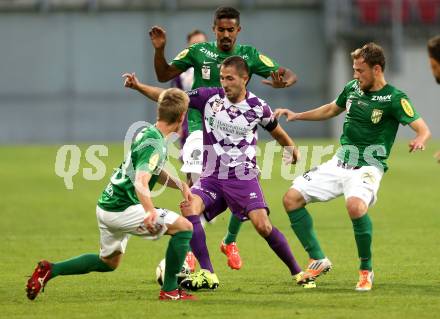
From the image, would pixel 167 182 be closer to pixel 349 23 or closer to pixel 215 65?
pixel 215 65

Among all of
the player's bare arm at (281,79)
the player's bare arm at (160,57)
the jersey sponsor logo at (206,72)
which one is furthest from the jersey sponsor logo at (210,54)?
the player's bare arm at (281,79)

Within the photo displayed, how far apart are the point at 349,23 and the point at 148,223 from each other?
2898 centimetres

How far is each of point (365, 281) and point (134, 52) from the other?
2851cm

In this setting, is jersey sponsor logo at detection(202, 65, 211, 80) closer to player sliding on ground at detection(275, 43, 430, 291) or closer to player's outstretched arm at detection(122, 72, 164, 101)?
player's outstretched arm at detection(122, 72, 164, 101)

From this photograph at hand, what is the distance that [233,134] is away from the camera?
9781mm

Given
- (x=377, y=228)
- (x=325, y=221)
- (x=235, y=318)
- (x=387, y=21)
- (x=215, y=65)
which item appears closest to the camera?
(x=235, y=318)

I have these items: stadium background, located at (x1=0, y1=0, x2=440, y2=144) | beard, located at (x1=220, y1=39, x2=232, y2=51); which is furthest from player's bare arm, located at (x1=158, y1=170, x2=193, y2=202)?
stadium background, located at (x1=0, y1=0, x2=440, y2=144)

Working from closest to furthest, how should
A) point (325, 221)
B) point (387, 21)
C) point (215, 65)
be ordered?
point (215, 65)
point (325, 221)
point (387, 21)

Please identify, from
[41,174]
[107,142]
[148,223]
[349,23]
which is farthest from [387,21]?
[148,223]

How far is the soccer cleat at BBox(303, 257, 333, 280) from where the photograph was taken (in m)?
9.48

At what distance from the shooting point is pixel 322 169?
9.84 m

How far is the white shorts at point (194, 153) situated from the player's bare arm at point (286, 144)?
131cm

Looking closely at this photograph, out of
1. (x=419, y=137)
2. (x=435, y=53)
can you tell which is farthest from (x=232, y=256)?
(x=435, y=53)

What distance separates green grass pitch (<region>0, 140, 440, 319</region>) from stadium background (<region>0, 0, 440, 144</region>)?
51.4 ft
